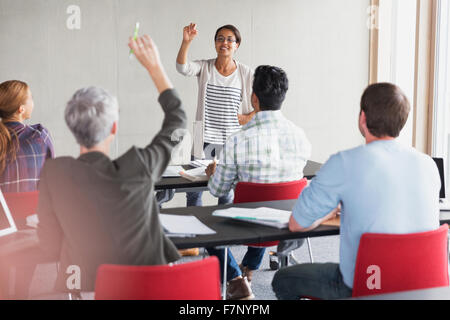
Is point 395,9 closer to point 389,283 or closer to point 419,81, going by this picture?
point 419,81

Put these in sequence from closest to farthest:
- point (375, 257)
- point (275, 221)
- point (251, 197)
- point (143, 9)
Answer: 1. point (375, 257)
2. point (275, 221)
3. point (251, 197)
4. point (143, 9)

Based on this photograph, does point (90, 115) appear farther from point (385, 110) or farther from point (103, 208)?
point (385, 110)

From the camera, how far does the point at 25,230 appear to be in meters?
2.18

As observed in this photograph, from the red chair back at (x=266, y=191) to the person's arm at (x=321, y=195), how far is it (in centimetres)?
67

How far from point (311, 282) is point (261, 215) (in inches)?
14.2

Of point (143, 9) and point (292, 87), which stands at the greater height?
point (143, 9)

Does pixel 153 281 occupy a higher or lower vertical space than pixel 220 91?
lower

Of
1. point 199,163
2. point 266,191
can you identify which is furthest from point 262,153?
point 199,163

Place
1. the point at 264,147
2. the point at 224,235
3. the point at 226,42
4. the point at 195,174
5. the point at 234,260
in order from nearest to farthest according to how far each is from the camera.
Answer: the point at 224,235 → the point at 264,147 → the point at 234,260 → the point at 195,174 → the point at 226,42

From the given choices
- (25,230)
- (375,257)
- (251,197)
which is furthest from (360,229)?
(25,230)

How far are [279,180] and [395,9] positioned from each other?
12.3ft

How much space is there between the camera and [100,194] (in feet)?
5.02

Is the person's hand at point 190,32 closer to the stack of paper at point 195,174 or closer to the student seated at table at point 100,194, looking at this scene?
the stack of paper at point 195,174

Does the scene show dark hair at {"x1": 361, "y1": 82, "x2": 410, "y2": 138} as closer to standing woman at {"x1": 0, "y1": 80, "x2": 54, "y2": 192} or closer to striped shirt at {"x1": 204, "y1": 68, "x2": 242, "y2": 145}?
standing woman at {"x1": 0, "y1": 80, "x2": 54, "y2": 192}
